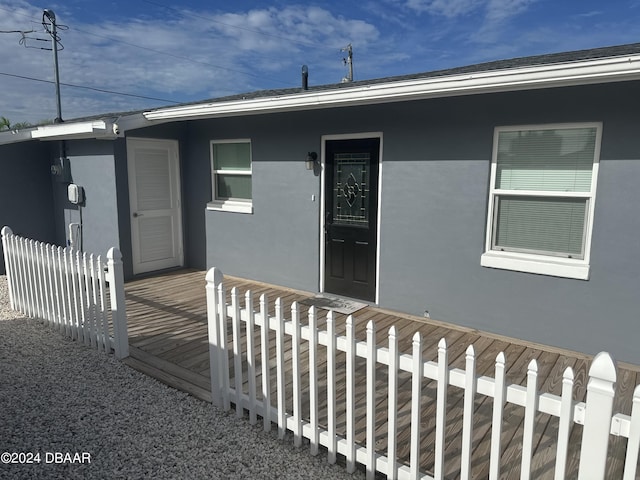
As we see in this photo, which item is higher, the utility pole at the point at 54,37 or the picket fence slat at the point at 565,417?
the utility pole at the point at 54,37

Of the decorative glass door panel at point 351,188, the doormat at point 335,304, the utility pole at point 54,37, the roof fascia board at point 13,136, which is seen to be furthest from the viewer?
the utility pole at point 54,37

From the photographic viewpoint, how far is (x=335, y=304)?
5.30 meters

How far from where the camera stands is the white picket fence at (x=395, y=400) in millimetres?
1557

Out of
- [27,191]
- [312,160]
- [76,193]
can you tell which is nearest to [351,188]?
[312,160]

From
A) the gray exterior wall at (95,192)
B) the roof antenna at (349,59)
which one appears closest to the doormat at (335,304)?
the gray exterior wall at (95,192)

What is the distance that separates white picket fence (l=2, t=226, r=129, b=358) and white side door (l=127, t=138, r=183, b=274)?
194 centimetres

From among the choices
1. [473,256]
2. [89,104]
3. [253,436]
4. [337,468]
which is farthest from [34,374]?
[89,104]

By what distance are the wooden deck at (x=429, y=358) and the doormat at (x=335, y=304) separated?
0.43ft

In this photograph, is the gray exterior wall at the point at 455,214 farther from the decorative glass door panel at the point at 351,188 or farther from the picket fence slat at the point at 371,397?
the picket fence slat at the point at 371,397

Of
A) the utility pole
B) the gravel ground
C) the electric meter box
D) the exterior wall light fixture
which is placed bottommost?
the gravel ground

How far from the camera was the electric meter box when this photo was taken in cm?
672

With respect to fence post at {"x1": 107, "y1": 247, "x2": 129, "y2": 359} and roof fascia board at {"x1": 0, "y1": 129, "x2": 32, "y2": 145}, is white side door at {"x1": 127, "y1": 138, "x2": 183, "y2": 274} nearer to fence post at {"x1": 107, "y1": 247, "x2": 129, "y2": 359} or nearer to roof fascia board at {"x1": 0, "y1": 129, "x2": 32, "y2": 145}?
roof fascia board at {"x1": 0, "y1": 129, "x2": 32, "y2": 145}

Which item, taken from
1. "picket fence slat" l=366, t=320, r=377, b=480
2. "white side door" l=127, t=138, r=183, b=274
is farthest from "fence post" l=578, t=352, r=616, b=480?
"white side door" l=127, t=138, r=183, b=274

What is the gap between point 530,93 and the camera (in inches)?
155
